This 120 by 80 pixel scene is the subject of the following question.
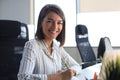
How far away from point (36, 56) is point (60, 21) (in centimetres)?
27

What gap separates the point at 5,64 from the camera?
2.16m

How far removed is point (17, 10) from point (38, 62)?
346 centimetres

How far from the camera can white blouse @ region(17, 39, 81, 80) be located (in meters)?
1.39

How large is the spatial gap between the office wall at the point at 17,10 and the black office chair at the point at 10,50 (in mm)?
2604

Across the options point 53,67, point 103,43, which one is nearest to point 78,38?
point 103,43

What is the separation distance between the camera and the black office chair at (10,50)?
7.00 ft

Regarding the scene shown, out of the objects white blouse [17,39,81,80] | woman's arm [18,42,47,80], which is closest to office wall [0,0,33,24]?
white blouse [17,39,81,80]

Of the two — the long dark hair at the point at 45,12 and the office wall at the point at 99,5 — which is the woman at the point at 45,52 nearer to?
the long dark hair at the point at 45,12

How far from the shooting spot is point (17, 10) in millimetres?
4797

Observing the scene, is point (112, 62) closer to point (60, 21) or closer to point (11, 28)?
point (60, 21)

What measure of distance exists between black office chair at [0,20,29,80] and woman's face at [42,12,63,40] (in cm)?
70

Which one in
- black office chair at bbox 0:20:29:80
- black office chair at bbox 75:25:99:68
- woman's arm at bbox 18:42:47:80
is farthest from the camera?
black office chair at bbox 75:25:99:68

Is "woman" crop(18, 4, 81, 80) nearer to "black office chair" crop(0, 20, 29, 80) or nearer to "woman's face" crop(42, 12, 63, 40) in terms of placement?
"woman's face" crop(42, 12, 63, 40)

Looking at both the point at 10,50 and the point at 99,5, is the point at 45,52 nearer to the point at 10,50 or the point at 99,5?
the point at 10,50
